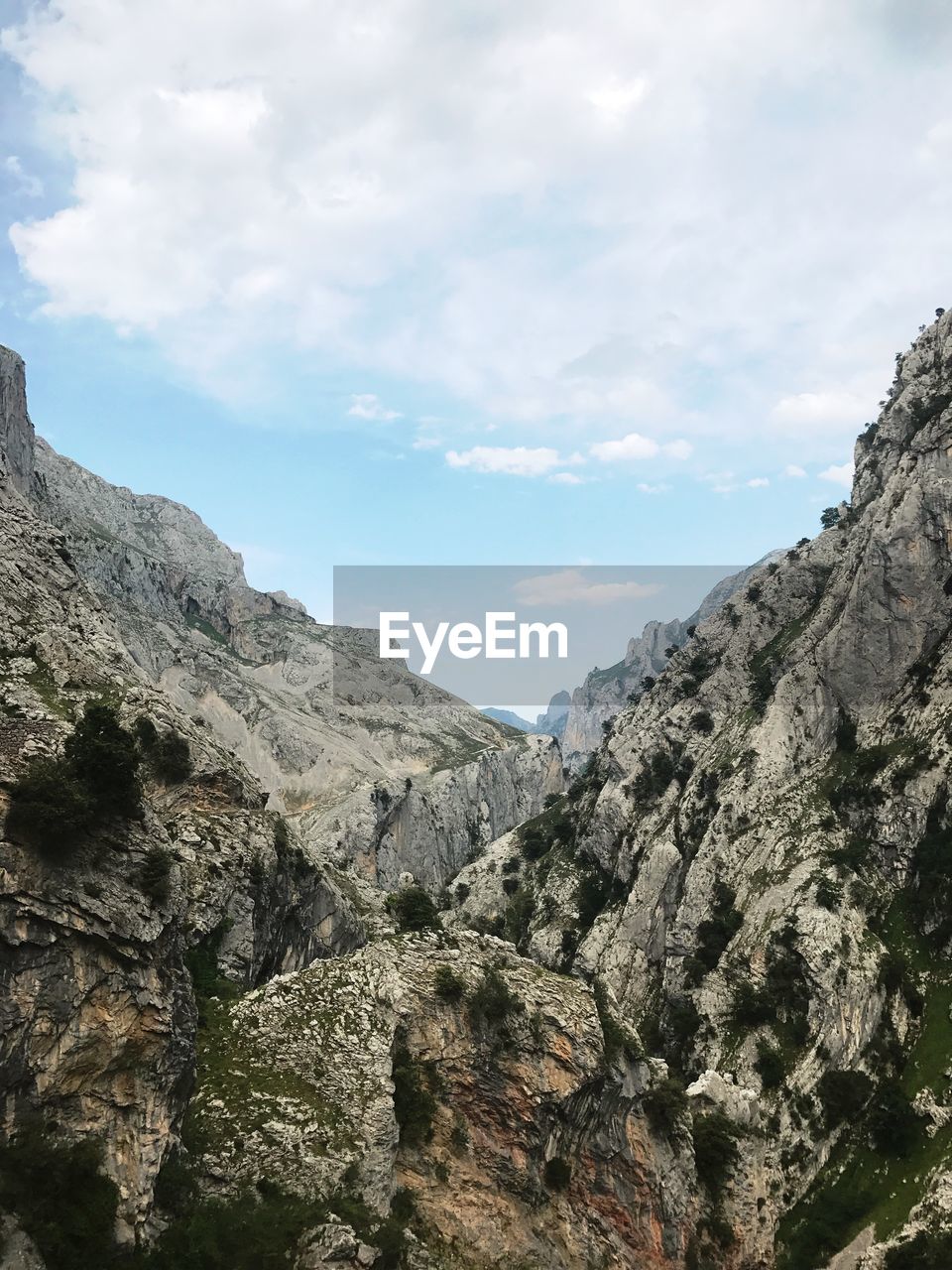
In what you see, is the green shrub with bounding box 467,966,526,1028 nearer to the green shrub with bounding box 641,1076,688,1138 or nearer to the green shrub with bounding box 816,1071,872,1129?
the green shrub with bounding box 641,1076,688,1138

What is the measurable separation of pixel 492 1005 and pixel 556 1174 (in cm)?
890

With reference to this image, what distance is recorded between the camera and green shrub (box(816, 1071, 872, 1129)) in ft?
224

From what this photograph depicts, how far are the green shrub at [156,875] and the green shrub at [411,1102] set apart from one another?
16.3 meters

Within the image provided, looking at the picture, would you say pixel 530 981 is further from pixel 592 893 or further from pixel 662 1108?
pixel 592 893

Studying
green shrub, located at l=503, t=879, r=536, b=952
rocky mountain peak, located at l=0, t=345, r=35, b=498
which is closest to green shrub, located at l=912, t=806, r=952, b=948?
green shrub, located at l=503, t=879, r=536, b=952

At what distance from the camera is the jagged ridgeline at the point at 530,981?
27.0m

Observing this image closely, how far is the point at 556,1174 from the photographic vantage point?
40594 millimetres

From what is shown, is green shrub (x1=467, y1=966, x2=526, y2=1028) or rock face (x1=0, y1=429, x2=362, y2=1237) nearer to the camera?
rock face (x1=0, y1=429, x2=362, y2=1237)

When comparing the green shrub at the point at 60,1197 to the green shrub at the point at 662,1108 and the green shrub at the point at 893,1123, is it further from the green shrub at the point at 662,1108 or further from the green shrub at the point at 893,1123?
the green shrub at the point at 893,1123

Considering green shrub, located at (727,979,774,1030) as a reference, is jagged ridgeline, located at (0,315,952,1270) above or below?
above

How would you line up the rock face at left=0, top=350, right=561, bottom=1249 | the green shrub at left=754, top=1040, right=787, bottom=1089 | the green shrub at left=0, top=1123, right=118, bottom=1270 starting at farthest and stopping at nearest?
the green shrub at left=754, top=1040, right=787, bottom=1089 → the rock face at left=0, top=350, right=561, bottom=1249 → the green shrub at left=0, top=1123, right=118, bottom=1270

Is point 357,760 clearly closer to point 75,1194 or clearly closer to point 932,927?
point 932,927

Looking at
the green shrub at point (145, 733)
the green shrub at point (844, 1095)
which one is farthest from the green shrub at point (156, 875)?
the green shrub at point (844, 1095)

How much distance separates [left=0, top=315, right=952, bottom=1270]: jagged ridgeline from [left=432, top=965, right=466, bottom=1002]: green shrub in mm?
174
